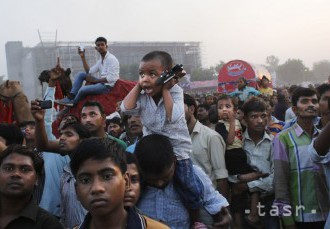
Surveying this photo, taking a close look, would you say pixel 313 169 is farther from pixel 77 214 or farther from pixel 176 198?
pixel 77 214

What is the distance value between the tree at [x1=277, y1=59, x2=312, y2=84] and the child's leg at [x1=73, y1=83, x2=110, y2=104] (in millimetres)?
95237

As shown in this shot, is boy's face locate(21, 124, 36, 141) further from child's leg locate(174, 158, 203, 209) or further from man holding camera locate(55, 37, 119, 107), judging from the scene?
man holding camera locate(55, 37, 119, 107)

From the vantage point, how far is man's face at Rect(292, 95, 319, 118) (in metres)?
3.75

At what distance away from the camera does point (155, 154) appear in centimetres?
256

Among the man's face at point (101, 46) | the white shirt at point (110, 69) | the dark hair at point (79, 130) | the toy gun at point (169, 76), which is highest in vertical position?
the man's face at point (101, 46)

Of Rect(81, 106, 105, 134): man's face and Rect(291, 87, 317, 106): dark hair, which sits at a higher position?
Rect(291, 87, 317, 106): dark hair

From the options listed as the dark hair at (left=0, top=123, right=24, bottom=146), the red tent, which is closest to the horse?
the dark hair at (left=0, top=123, right=24, bottom=146)

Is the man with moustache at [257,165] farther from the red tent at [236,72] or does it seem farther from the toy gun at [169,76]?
the red tent at [236,72]

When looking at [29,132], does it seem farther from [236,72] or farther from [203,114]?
[236,72]

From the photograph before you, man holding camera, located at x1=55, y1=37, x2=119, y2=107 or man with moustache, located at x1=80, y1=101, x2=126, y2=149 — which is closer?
man with moustache, located at x1=80, y1=101, x2=126, y2=149

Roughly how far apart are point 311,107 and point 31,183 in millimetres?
2527

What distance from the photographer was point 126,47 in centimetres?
9825

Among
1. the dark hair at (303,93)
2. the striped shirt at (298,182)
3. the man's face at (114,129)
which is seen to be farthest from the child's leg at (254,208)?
the man's face at (114,129)

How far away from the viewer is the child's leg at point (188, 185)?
8.76 feet
